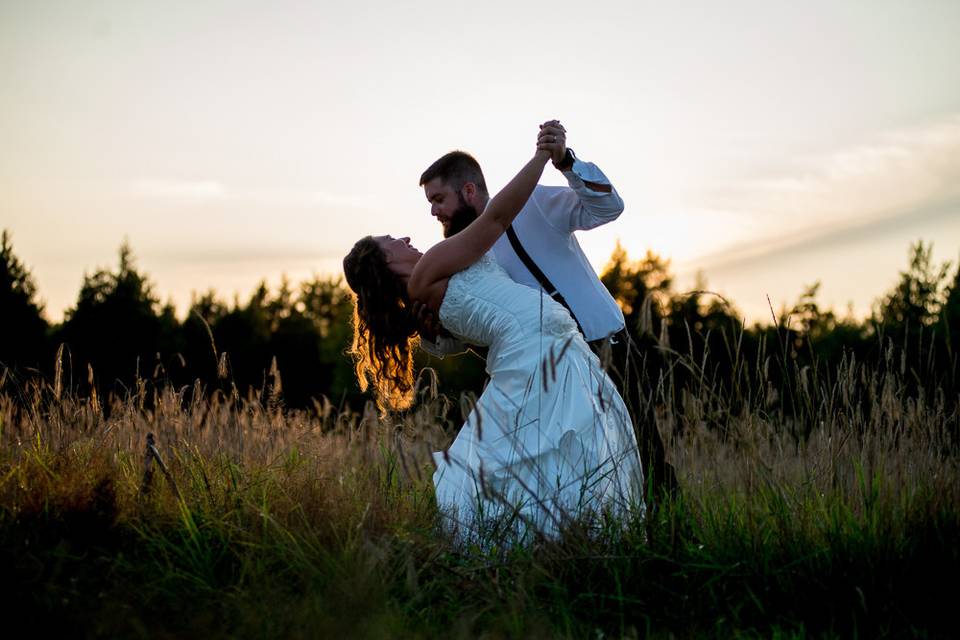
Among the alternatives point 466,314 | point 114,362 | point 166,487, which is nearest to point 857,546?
point 466,314

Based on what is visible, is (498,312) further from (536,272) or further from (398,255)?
(398,255)

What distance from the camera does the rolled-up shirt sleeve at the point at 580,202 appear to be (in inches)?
169

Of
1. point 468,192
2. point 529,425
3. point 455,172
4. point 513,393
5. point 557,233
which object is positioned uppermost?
point 455,172

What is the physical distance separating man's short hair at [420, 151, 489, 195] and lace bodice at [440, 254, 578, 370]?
60cm

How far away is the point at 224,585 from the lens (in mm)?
3451

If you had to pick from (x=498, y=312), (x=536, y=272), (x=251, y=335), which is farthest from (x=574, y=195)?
(x=251, y=335)

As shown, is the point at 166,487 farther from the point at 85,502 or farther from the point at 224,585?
the point at 224,585

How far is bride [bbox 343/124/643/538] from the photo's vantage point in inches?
157

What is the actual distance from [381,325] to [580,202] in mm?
1283

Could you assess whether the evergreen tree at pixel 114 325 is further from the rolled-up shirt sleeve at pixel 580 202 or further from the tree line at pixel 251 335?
the rolled-up shirt sleeve at pixel 580 202

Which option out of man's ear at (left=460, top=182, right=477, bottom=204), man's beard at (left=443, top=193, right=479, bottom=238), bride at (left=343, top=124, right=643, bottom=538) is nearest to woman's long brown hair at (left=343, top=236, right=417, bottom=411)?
bride at (left=343, top=124, right=643, bottom=538)

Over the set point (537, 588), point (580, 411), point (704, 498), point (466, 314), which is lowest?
point (537, 588)

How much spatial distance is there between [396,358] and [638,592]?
Answer: 2.00 metres

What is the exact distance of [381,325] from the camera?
4.72 metres
